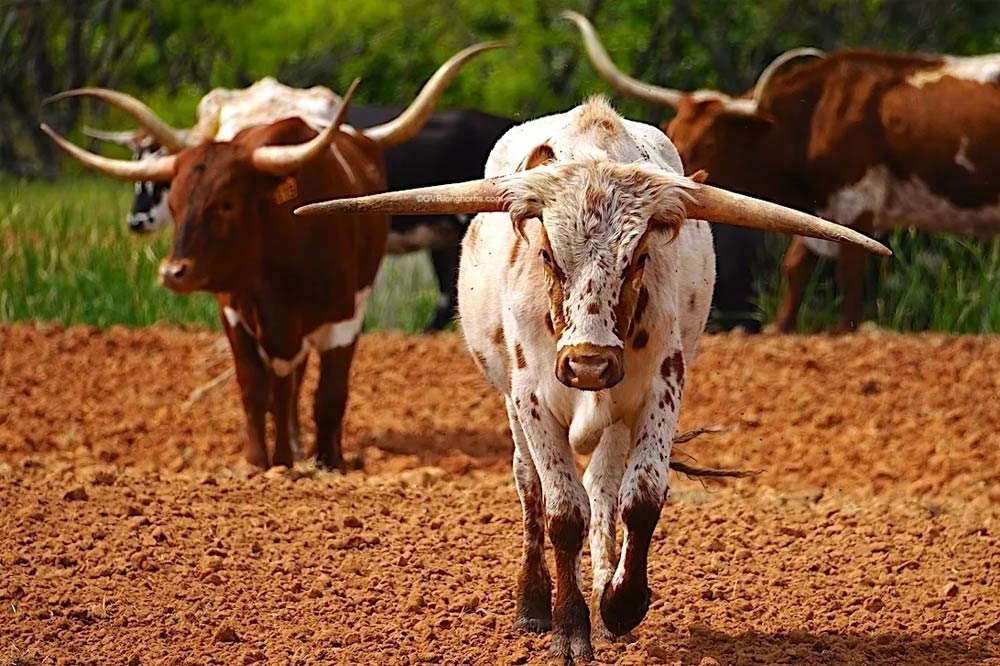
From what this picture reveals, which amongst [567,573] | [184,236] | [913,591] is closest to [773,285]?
[184,236]

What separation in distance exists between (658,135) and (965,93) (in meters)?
6.21

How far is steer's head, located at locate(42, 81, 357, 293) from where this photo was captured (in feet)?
23.5

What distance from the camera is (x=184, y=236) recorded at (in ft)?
23.5

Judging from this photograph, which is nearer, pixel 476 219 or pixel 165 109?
pixel 476 219

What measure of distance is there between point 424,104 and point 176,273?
187 centimetres

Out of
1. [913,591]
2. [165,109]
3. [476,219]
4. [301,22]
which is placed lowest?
[165,109]

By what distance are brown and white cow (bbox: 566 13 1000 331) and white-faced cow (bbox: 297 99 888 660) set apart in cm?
584

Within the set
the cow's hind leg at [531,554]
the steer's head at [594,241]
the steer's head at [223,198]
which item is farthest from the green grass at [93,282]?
the steer's head at [594,241]

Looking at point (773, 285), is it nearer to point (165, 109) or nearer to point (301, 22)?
point (301, 22)

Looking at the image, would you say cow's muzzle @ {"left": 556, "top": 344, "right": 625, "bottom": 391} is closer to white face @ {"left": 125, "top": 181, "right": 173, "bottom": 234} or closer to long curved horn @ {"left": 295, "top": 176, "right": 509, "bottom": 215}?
long curved horn @ {"left": 295, "top": 176, "right": 509, "bottom": 215}

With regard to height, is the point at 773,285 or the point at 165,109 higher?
the point at 773,285

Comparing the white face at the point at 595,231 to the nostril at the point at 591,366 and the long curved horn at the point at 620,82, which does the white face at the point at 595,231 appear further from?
the long curved horn at the point at 620,82

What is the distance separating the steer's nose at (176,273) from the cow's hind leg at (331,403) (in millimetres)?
1003

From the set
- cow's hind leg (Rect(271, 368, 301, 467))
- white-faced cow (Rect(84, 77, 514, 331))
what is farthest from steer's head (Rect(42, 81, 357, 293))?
white-faced cow (Rect(84, 77, 514, 331))
